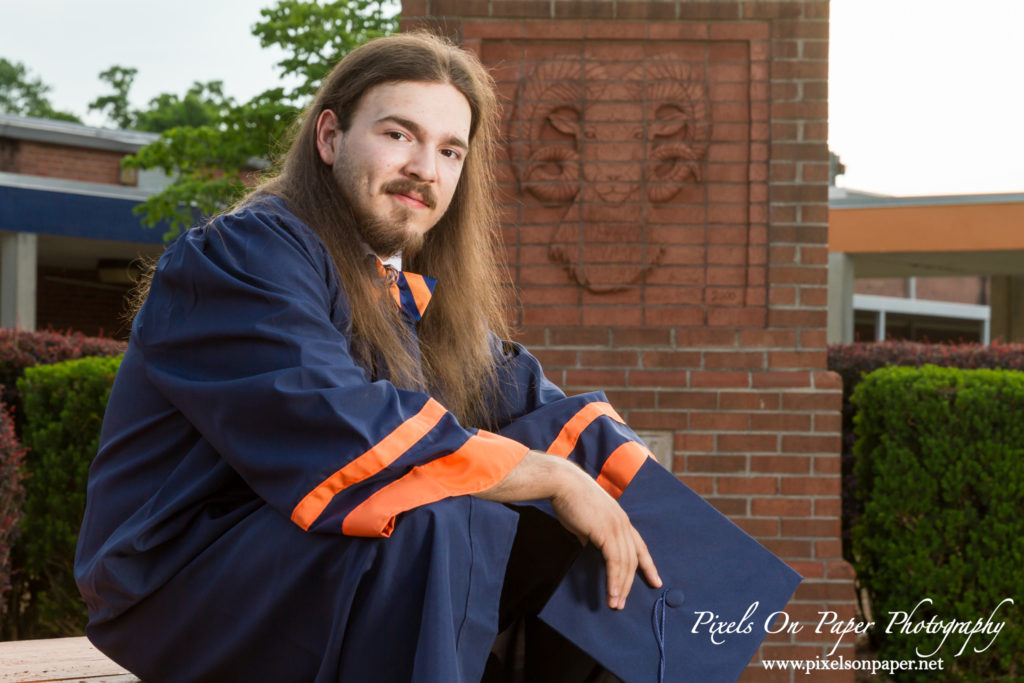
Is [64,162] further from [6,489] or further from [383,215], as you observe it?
[383,215]

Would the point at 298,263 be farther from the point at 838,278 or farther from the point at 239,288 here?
the point at 838,278

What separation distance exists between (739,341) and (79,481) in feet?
9.46

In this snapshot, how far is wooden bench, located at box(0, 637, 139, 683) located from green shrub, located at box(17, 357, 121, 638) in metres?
1.83

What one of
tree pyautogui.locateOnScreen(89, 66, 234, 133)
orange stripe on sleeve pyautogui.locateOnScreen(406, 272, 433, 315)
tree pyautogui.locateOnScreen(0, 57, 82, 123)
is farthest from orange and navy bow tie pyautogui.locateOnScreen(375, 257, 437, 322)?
tree pyautogui.locateOnScreen(0, 57, 82, 123)

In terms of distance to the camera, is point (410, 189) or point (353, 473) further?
point (410, 189)

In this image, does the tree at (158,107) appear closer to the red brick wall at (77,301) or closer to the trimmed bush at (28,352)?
the red brick wall at (77,301)

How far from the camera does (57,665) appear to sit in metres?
2.36

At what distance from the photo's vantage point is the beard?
7.19 feet

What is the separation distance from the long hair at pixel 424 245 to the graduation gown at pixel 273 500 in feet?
0.57

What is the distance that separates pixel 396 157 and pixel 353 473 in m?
0.78

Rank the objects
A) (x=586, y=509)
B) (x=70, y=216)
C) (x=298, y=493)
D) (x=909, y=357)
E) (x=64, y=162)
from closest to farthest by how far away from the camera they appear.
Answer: (x=298, y=493)
(x=586, y=509)
(x=909, y=357)
(x=70, y=216)
(x=64, y=162)

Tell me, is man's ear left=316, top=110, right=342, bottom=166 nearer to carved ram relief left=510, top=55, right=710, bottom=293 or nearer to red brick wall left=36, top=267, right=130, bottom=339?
carved ram relief left=510, top=55, right=710, bottom=293

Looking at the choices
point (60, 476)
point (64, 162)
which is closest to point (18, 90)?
point (64, 162)

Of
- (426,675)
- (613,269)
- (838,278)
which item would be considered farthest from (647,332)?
(838,278)
